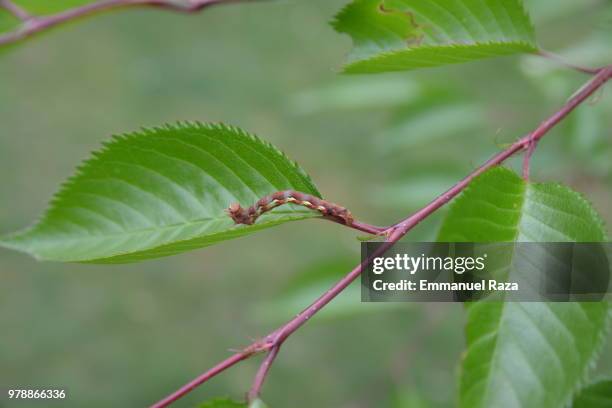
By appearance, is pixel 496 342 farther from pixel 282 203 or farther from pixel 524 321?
pixel 282 203

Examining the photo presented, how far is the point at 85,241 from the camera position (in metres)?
0.72

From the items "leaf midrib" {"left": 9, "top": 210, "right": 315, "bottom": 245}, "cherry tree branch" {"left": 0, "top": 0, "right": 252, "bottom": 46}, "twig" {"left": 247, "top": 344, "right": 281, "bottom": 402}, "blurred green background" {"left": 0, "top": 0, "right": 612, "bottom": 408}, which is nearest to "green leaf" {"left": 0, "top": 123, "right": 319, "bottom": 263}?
"leaf midrib" {"left": 9, "top": 210, "right": 315, "bottom": 245}

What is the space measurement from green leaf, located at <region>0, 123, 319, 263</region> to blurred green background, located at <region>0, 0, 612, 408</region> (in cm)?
64

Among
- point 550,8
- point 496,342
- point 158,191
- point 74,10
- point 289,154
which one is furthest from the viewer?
point 289,154

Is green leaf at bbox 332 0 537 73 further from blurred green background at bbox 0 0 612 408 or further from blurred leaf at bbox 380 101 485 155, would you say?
blurred leaf at bbox 380 101 485 155

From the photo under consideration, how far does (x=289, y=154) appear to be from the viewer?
3.43 metres

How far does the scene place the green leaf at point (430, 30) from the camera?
70cm

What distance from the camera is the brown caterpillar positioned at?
631mm

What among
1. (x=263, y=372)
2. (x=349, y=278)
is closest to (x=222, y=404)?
(x=263, y=372)

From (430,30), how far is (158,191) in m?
0.34

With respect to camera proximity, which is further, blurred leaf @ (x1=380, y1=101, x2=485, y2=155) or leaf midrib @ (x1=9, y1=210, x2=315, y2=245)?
blurred leaf @ (x1=380, y1=101, x2=485, y2=155)

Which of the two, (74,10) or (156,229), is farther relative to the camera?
(74,10)

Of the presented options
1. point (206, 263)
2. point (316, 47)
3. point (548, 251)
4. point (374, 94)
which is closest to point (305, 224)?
point (206, 263)

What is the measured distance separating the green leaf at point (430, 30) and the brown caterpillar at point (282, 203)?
0.16 m
